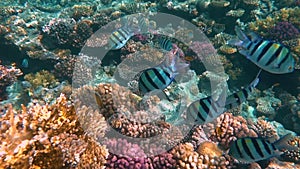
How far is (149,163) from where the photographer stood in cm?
387

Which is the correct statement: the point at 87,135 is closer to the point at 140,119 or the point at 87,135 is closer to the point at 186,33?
the point at 140,119

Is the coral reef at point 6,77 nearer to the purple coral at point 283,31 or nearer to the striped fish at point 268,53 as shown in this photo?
the striped fish at point 268,53

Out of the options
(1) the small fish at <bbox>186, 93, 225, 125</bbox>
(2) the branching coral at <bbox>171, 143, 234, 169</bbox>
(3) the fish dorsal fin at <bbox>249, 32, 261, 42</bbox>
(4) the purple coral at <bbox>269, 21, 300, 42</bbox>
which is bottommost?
(2) the branching coral at <bbox>171, 143, 234, 169</bbox>

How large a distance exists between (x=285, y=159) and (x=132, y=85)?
3839mm

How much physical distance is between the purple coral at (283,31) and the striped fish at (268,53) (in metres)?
5.29

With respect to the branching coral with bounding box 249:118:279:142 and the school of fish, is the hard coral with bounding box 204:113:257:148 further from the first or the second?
the school of fish

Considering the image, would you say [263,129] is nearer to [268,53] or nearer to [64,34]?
[268,53]

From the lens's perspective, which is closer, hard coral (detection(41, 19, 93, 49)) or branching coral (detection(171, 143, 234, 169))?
branching coral (detection(171, 143, 234, 169))

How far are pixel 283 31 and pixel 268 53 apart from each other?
571cm

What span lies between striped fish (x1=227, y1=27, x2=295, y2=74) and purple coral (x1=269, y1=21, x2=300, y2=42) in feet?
17.4

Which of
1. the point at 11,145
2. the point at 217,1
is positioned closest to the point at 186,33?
the point at 217,1

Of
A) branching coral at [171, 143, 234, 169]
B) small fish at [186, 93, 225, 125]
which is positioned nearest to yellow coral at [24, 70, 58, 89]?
branching coral at [171, 143, 234, 169]

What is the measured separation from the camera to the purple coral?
7.49 metres

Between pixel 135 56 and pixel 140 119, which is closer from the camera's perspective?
pixel 140 119
